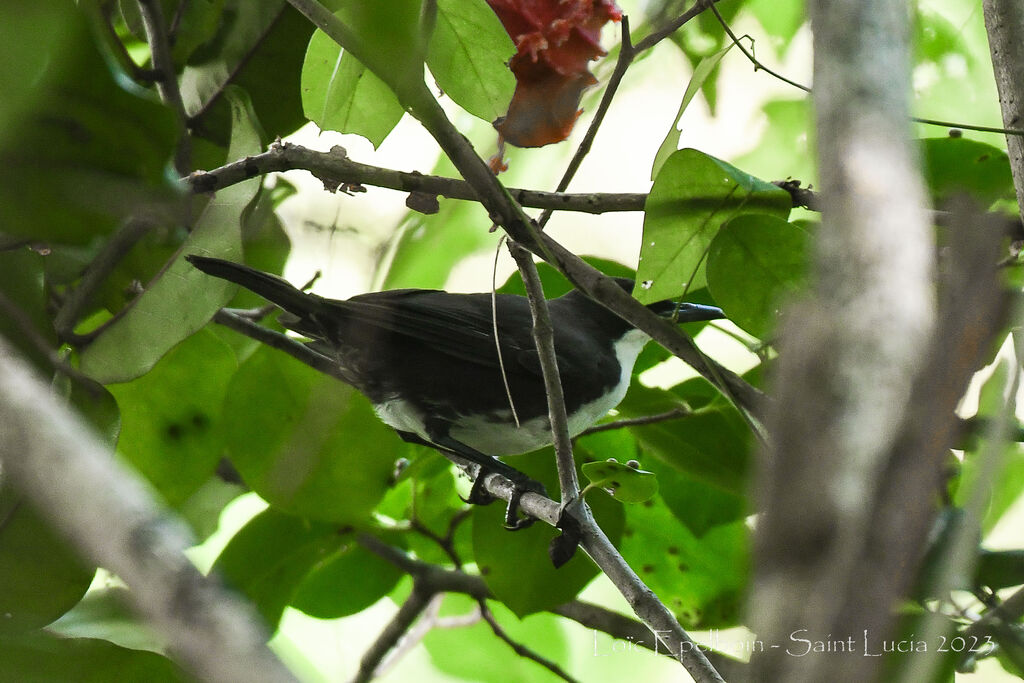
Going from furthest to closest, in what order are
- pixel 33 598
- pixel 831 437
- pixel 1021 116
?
pixel 33 598 → pixel 1021 116 → pixel 831 437

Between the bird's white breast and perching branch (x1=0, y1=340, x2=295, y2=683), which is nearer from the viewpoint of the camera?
perching branch (x1=0, y1=340, x2=295, y2=683)

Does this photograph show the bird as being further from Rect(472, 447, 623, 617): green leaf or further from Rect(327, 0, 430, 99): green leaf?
Rect(327, 0, 430, 99): green leaf

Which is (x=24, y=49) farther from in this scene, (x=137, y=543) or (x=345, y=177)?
(x=137, y=543)

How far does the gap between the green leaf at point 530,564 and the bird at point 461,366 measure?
0.37 meters

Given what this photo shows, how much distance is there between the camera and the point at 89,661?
3.33 ft

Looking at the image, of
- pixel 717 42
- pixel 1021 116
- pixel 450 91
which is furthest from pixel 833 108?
pixel 717 42

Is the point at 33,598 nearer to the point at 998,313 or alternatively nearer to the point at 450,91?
the point at 450,91

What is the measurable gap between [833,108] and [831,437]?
0.13 metres

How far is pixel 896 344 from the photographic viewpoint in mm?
284

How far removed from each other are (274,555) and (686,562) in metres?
0.70

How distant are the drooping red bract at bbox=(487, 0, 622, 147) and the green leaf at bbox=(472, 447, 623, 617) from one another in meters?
0.58

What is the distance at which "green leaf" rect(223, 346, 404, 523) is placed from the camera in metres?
1.47

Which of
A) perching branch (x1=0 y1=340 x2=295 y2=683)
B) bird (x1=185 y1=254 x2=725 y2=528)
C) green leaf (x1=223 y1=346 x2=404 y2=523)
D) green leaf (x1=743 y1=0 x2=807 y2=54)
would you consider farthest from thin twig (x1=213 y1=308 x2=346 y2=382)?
perching branch (x1=0 y1=340 x2=295 y2=683)

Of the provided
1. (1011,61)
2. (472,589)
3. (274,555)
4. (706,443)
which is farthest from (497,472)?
(1011,61)
